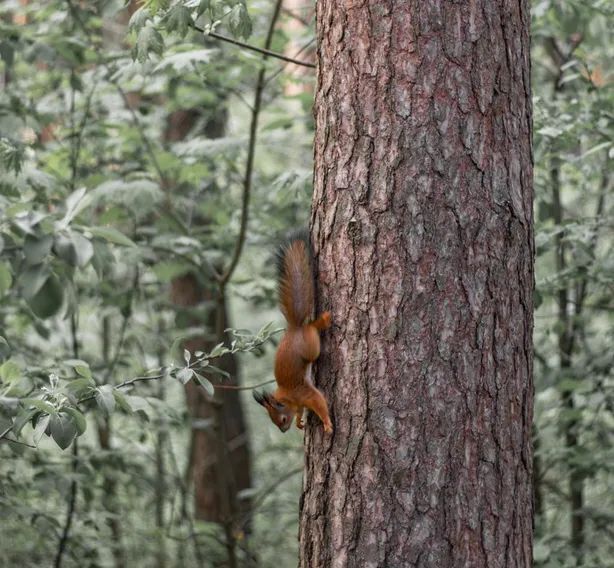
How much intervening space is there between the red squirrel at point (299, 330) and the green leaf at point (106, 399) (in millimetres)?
431

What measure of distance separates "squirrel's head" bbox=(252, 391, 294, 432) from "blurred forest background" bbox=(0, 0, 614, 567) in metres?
0.14

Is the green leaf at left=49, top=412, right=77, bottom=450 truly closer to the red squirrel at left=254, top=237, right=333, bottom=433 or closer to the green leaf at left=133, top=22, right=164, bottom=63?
the red squirrel at left=254, top=237, right=333, bottom=433

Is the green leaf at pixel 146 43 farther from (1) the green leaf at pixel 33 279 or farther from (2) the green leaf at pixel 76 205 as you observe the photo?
(1) the green leaf at pixel 33 279

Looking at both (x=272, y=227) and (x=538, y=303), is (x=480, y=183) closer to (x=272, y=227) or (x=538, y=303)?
(x=538, y=303)

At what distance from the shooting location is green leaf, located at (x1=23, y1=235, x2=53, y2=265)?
1.76 metres

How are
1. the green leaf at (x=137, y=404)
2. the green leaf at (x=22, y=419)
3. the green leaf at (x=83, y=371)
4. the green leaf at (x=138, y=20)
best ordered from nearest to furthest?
the green leaf at (x=22, y=419) → the green leaf at (x=83, y=371) → the green leaf at (x=137, y=404) → the green leaf at (x=138, y=20)

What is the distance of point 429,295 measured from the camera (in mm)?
1852

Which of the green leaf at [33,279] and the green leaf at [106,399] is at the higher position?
the green leaf at [33,279]

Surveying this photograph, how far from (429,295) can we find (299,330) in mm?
355

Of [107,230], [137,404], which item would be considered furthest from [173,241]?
[107,230]

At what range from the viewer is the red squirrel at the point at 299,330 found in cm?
198

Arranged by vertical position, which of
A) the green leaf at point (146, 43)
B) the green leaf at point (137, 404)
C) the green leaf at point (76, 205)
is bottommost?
the green leaf at point (137, 404)

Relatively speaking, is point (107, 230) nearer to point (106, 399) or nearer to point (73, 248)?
point (73, 248)

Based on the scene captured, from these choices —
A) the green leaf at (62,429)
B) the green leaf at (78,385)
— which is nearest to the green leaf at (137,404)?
the green leaf at (78,385)
